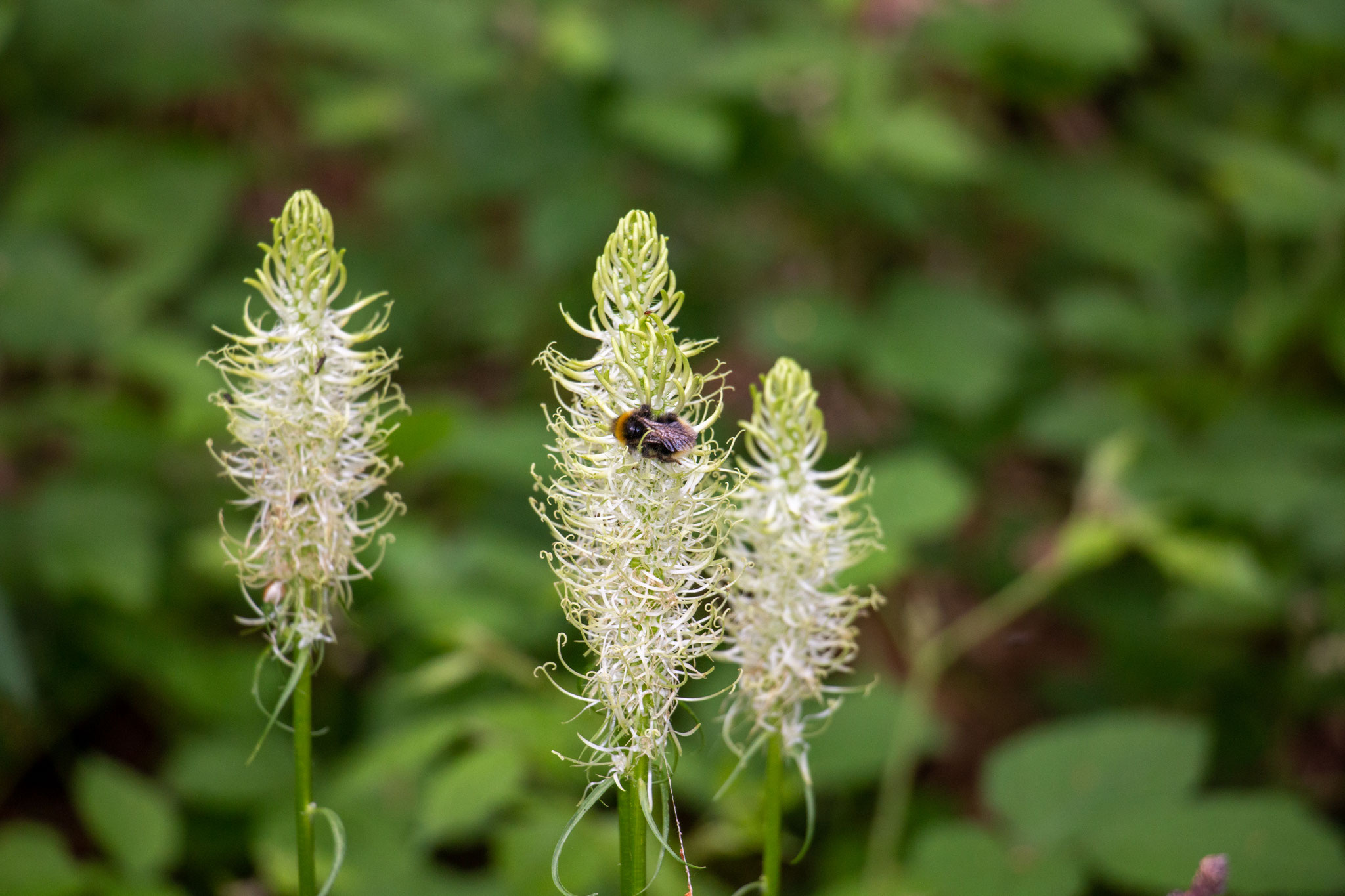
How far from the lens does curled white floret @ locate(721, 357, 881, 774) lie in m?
1.34

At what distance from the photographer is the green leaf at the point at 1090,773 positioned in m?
2.18

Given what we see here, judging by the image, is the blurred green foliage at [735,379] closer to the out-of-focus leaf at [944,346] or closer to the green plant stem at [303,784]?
the out-of-focus leaf at [944,346]

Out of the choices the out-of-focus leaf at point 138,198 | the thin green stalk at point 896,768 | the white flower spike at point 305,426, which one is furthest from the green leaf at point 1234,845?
the out-of-focus leaf at point 138,198

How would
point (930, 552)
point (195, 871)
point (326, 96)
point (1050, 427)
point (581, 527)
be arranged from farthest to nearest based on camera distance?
point (326, 96) → point (930, 552) → point (1050, 427) → point (195, 871) → point (581, 527)

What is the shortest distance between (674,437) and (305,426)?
1.63 feet

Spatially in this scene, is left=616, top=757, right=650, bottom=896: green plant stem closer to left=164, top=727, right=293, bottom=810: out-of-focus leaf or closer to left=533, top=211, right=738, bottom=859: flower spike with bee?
left=533, top=211, right=738, bottom=859: flower spike with bee

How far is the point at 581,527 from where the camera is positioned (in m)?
1.24

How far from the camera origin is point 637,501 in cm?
118

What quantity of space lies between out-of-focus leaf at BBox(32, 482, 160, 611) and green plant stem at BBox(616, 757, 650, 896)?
2150 millimetres

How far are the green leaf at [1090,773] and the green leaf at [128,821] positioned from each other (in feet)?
5.75

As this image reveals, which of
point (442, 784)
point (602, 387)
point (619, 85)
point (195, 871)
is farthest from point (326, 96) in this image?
point (602, 387)

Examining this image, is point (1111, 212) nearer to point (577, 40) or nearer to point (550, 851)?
point (577, 40)

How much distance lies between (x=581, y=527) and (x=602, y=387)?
0.16 meters

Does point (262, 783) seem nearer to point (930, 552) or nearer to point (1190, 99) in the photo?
point (930, 552)
